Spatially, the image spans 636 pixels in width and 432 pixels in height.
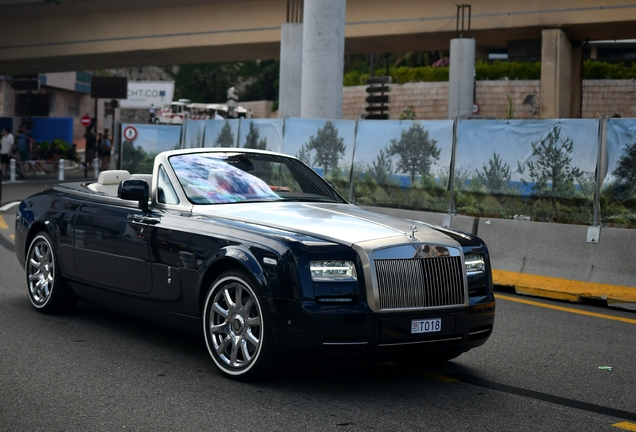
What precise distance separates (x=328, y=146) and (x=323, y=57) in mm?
4698

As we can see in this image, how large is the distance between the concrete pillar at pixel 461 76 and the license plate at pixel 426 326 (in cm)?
2515

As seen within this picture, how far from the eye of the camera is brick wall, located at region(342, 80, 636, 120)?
37.6 m

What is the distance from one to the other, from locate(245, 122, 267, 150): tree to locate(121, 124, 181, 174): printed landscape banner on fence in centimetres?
403

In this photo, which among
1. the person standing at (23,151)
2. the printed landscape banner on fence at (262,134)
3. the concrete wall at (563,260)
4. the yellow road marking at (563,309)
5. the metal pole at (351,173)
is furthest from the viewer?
the person standing at (23,151)

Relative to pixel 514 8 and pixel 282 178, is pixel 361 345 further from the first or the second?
pixel 514 8

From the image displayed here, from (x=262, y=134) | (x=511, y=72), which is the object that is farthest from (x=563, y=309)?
(x=511, y=72)

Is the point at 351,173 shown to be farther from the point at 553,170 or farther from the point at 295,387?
the point at 295,387

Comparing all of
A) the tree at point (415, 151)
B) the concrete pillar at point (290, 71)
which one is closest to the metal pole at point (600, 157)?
the tree at point (415, 151)

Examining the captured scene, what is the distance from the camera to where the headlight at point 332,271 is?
5.56m

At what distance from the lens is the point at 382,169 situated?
14.8 m

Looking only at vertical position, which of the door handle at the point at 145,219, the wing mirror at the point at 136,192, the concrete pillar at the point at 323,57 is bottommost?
the door handle at the point at 145,219

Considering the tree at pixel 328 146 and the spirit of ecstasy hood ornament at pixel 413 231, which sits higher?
the tree at pixel 328 146

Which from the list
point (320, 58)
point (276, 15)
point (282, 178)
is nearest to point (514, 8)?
point (276, 15)

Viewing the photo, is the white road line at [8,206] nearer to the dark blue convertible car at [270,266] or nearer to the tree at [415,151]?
the tree at [415,151]
